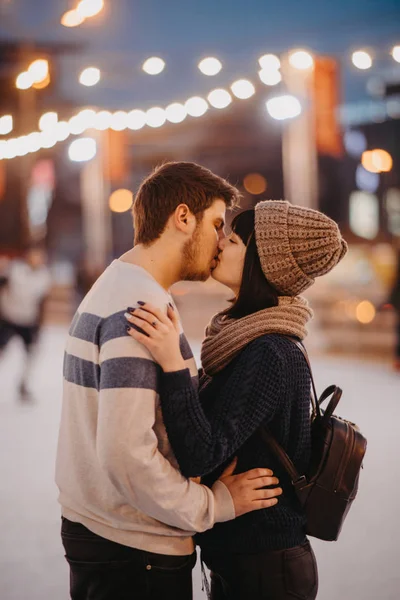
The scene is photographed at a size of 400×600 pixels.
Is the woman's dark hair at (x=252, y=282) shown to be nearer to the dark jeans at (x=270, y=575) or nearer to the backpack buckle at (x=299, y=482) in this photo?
the backpack buckle at (x=299, y=482)

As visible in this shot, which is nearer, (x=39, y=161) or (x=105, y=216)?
(x=105, y=216)

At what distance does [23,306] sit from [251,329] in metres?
6.36

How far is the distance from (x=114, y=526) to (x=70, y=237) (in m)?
28.4

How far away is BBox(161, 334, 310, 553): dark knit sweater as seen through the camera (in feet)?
5.09

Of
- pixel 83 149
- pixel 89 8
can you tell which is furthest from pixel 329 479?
pixel 83 149

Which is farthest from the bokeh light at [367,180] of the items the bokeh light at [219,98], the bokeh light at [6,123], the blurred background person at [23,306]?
the bokeh light at [6,123]

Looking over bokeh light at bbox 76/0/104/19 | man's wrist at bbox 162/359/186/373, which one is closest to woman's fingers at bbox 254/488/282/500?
man's wrist at bbox 162/359/186/373

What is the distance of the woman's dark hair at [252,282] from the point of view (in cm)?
187

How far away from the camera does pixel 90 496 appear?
165 centimetres

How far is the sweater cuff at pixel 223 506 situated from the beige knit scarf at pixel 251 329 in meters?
0.32

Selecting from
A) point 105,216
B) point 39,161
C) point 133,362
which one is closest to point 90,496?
point 133,362

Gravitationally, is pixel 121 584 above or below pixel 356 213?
below

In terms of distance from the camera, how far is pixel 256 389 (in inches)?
64.6

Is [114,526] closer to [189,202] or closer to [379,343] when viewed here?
[189,202]
